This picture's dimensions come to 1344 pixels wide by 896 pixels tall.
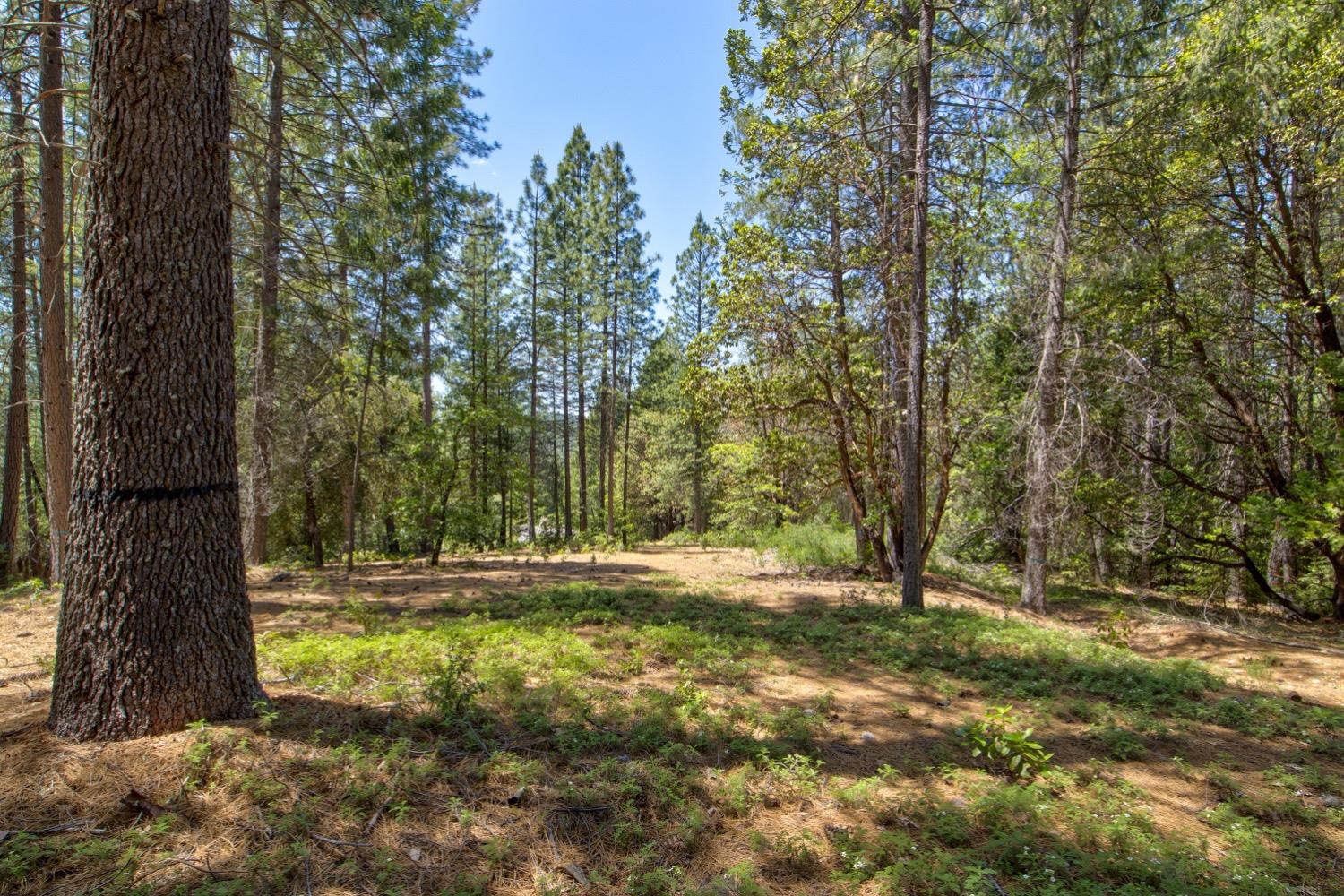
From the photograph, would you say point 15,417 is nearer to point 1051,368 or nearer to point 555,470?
point 1051,368

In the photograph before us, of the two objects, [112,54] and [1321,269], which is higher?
[1321,269]

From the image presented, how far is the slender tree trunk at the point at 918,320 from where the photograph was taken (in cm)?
729

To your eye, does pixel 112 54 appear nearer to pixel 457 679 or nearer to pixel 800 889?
pixel 457 679

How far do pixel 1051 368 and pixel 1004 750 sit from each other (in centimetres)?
730

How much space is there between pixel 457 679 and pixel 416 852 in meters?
1.60

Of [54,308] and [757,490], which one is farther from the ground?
[54,308]

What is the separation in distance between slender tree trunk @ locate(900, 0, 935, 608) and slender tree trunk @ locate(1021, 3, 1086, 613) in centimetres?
245

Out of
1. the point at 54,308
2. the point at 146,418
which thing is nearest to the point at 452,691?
the point at 146,418

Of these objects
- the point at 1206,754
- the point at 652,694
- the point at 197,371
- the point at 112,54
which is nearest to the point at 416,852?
the point at 652,694

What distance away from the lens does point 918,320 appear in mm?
7426

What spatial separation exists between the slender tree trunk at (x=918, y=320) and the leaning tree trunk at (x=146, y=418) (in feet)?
23.0

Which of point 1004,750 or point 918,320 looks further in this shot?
point 918,320

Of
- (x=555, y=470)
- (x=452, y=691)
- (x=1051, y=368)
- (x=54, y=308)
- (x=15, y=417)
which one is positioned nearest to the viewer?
(x=452, y=691)

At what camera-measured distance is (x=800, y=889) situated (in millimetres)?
2369
